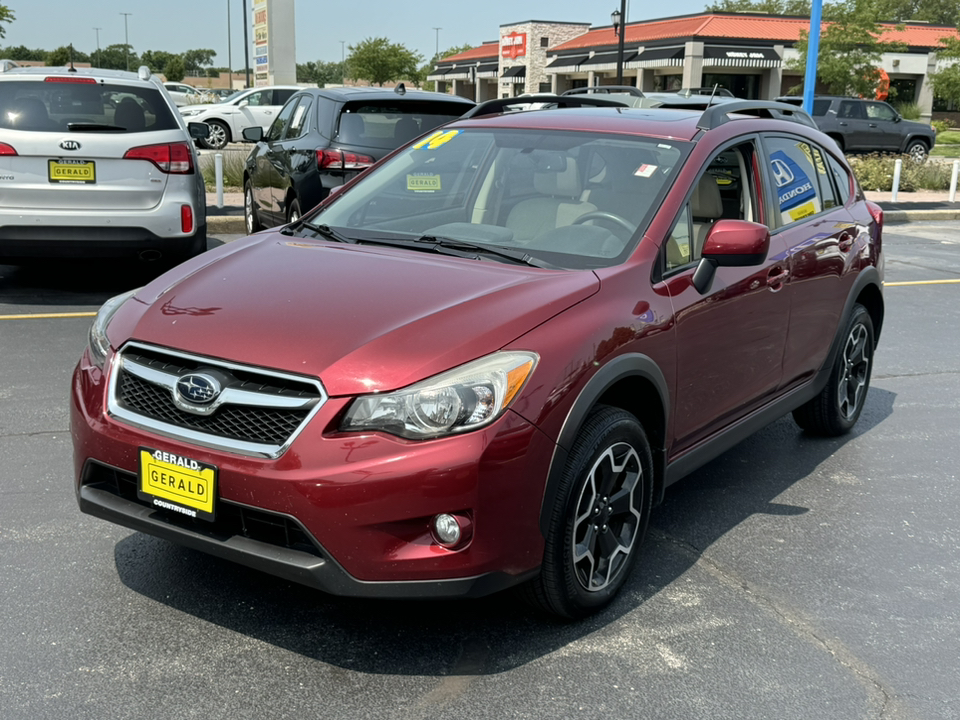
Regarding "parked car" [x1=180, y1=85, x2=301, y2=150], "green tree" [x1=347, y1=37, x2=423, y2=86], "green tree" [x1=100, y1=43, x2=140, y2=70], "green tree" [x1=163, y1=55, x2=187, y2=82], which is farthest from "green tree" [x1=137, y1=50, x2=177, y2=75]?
"parked car" [x1=180, y1=85, x2=301, y2=150]

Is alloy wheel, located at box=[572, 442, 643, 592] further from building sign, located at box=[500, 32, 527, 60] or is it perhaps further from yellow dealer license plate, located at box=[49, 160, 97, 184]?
building sign, located at box=[500, 32, 527, 60]

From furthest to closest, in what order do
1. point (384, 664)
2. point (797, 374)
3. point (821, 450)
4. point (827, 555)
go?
point (821, 450) → point (797, 374) → point (827, 555) → point (384, 664)

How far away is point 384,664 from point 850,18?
42.4m

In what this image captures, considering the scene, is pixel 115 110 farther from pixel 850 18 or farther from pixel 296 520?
pixel 850 18

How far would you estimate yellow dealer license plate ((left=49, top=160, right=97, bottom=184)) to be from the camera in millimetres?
8273

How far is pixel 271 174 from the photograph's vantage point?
10.9m

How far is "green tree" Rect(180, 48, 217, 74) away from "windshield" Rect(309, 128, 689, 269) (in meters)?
185

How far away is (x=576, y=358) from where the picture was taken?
3.38 metres

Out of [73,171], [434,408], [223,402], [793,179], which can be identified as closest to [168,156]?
[73,171]

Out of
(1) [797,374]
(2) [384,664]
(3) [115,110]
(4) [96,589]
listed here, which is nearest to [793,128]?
(1) [797,374]

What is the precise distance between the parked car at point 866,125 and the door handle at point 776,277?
27209 millimetres

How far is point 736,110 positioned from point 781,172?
39 centimetres

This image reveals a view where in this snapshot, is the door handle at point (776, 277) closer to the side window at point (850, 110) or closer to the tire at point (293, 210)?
the tire at point (293, 210)

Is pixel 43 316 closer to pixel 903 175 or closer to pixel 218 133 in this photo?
pixel 903 175
